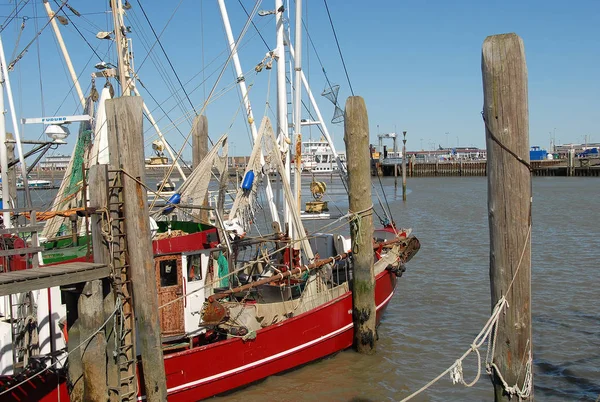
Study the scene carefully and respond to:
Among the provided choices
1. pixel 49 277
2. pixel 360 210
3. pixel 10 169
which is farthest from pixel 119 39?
pixel 10 169

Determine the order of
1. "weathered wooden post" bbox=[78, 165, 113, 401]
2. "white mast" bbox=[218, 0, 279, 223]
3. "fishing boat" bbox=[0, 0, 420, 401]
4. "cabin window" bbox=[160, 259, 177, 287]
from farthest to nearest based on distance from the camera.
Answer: "white mast" bbox=[218, 0, 279, 223] < "cabin window" bbox=[160, 259, 177, 287] < "fishing boat" bbox=[0, 0, 420, 401] < "weathered wooden post" bbox=[78, 165, 113, 401]

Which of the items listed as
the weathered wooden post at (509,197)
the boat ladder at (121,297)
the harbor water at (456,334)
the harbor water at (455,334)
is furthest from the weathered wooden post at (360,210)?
the weathered wooden post at (509,197)

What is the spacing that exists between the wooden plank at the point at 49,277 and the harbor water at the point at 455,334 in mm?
4172

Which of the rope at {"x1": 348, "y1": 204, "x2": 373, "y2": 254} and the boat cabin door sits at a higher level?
the rope at {"x1": 348, "y1": 204, "x2": 373, "y2": 254}

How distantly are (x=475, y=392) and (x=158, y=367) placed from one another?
→ 5.88 m

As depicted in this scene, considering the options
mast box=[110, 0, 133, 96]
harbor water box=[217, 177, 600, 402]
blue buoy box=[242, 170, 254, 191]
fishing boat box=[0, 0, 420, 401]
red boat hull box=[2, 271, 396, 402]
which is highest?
mast box=[110, 0, 133, 96]

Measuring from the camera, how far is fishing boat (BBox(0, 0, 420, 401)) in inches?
372

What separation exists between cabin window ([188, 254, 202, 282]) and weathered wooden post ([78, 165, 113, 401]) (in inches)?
120

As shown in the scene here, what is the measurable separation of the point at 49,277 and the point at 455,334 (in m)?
9.92

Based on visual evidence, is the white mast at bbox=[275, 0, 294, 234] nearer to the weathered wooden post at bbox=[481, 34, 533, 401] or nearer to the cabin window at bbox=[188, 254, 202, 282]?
the cabin window at bbox=[188, 254, 202, 282]

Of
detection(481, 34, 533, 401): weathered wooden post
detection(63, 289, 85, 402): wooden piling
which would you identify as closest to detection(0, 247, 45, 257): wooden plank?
detection(63, 289, 85, 402): wooden piling

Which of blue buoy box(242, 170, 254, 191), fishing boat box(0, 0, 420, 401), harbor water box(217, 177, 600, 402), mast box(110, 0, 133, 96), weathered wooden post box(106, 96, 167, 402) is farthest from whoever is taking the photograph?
blue buoy box(242, 170, 254, 191)

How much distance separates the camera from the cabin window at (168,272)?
11359 millimetres

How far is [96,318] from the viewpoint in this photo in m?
8.58
